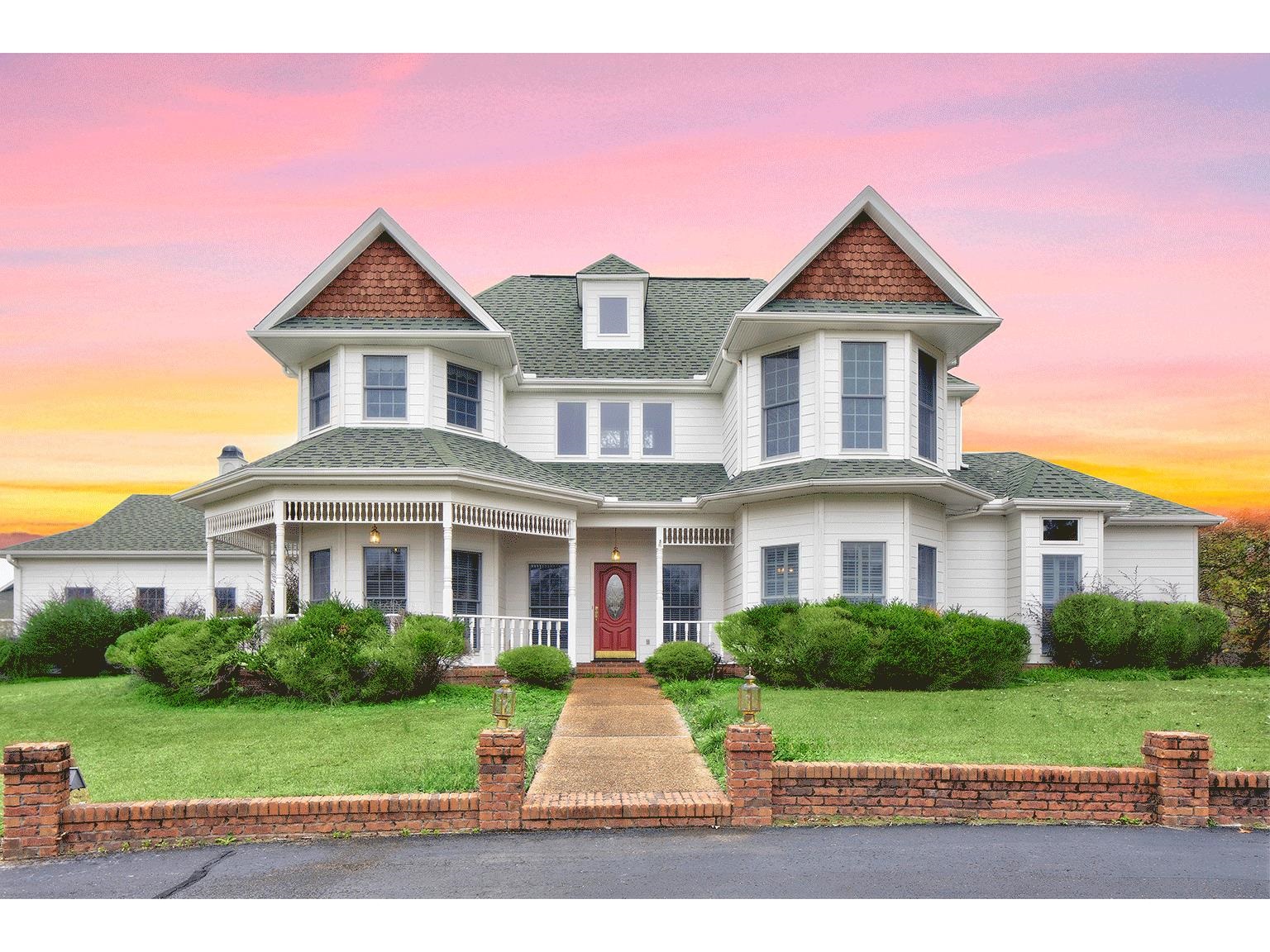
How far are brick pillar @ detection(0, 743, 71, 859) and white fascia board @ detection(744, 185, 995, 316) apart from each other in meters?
14.0

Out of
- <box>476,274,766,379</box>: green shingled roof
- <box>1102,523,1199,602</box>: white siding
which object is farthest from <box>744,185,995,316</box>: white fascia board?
<box>1102,523,1199,602</box>: white siding

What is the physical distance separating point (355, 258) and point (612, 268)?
274 inches

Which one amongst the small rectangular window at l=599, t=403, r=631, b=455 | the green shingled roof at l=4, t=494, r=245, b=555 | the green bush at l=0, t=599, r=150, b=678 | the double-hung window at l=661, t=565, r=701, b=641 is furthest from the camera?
the green shingled roof at l=4, t=494, r=245, b=555

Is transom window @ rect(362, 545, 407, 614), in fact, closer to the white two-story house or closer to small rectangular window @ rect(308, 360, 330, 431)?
the white two-story house

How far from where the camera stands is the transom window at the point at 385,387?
67.9ft

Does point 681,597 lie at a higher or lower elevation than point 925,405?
lower

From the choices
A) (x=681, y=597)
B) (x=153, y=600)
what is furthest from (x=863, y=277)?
(x=153, y=600)

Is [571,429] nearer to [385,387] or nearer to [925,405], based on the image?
[385,387]

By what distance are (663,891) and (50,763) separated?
507 cm

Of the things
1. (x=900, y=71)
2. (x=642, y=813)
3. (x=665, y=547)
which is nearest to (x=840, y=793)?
(x=642, y=813)

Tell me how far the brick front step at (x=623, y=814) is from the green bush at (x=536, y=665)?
884cm

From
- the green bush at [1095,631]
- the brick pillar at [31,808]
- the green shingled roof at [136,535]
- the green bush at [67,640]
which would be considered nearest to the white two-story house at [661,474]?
the green bush at [1095,631]

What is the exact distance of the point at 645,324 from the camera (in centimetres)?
2612

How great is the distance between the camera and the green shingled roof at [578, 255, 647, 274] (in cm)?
2523
